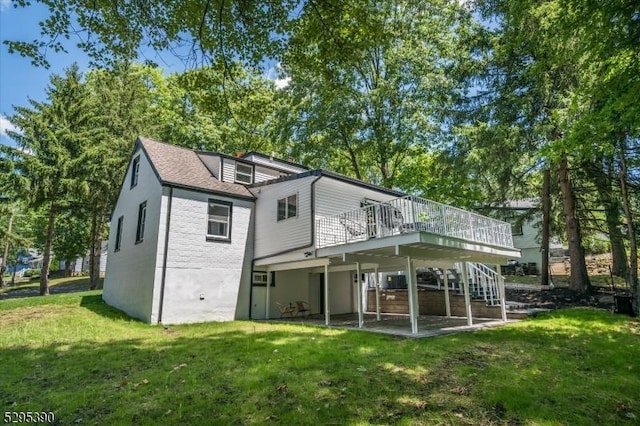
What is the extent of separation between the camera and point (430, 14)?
76.0ft

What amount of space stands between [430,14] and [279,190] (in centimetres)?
1753

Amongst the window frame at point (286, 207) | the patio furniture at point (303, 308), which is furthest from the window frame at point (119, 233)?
the patio furniture at point (303, 308)

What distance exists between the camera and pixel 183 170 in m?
13.9

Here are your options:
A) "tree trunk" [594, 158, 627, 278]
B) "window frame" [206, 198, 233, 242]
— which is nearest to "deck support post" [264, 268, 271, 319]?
"window frame" [206, 198, 233, 242]

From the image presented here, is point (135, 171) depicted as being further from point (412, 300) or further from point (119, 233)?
point (412, 300)

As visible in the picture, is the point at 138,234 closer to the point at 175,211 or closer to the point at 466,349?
the point at 175,211

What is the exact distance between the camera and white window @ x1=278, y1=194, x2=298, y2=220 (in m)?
13.3

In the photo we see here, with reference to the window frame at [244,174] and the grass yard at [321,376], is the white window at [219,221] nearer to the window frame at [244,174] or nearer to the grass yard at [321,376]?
the window frame at [244,174]

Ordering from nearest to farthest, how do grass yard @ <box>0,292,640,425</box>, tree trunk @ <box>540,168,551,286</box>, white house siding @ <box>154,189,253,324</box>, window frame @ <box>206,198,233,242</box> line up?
grass yard @ <box>0,292,640,425</box>
white house siding @ <box>154,189,253,324</box>
window frame @ <box>206,198,233,242</box>
tree trunk @ <box>540,168,551,286</box>

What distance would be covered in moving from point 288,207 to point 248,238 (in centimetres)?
220

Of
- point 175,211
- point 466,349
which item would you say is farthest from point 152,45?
point 466,349

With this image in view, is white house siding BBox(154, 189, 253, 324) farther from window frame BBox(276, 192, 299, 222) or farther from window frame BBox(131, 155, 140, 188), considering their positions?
window frame BBox(131, 155, 140, 188)

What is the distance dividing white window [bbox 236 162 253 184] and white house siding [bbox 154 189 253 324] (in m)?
1.78

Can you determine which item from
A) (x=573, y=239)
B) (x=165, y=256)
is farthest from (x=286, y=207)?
(x=573, y=239)
